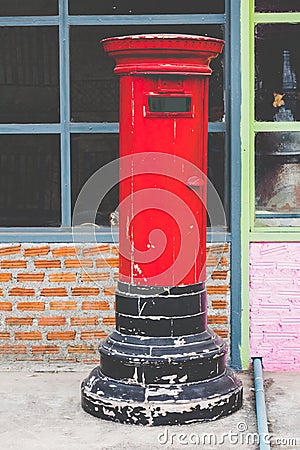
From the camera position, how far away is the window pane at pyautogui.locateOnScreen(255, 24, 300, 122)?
5438 mm

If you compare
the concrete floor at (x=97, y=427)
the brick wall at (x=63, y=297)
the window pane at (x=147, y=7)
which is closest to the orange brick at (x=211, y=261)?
A: the brick wall at (x=63, y=297)

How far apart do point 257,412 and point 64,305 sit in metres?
1.45

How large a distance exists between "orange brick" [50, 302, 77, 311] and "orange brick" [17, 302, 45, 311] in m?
0.06

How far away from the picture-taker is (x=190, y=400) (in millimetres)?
4492

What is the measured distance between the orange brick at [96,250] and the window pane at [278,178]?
91cm

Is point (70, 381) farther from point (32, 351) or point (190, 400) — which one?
point (190, 400)

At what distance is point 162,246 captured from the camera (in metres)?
→ 4.52

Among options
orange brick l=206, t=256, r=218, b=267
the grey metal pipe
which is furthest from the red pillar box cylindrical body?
orange brick l=206, t=256, r=218, b=267

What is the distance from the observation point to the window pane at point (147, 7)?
553 centimetres

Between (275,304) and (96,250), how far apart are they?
108cm

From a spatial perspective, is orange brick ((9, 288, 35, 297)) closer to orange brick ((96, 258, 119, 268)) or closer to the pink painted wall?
orange brick ((96, 258, 119, 268))

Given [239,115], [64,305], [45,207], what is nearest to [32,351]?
[64,305]

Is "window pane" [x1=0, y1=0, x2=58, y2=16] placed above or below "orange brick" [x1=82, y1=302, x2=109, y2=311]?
above

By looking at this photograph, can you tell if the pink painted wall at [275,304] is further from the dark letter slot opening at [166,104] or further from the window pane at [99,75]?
the dark letter slot opening at [166,104]
